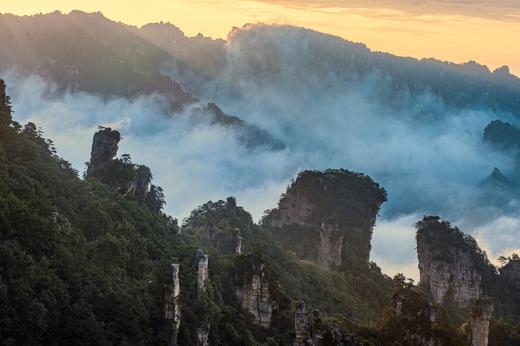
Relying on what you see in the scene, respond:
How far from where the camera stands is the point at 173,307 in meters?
53.7

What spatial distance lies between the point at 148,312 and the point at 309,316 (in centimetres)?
1231

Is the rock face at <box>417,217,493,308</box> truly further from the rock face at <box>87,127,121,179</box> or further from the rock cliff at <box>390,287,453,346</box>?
the rock cliff at <box>390,287,453,346</box>

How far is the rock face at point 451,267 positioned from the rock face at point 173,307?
3836cm

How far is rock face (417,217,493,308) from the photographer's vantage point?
8850cm

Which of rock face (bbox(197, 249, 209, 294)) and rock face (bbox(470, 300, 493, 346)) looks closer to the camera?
rock face (bbox(470, 300, 493, 346))

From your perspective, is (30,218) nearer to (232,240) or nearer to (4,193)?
(4,193)

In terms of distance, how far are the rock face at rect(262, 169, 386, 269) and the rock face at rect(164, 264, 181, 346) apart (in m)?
44.1

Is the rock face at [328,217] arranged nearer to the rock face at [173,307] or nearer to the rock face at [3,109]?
the rock face at [3,109]

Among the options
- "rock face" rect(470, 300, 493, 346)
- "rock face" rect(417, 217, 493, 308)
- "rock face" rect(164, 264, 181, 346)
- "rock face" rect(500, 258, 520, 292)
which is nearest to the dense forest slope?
"rock face" rect(164, 264, 181, 346)

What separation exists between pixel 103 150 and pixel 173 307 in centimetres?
2961

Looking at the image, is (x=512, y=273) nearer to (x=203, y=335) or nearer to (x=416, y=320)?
(x=203, y=335)

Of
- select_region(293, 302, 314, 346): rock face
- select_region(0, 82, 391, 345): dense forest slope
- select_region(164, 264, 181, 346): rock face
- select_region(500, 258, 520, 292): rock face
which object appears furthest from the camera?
select_region(500, 258, 520, 292): rock face

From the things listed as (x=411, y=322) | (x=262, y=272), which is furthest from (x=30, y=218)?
(x=411, y=322)

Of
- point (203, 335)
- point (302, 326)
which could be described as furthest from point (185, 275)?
point (302, 326)
